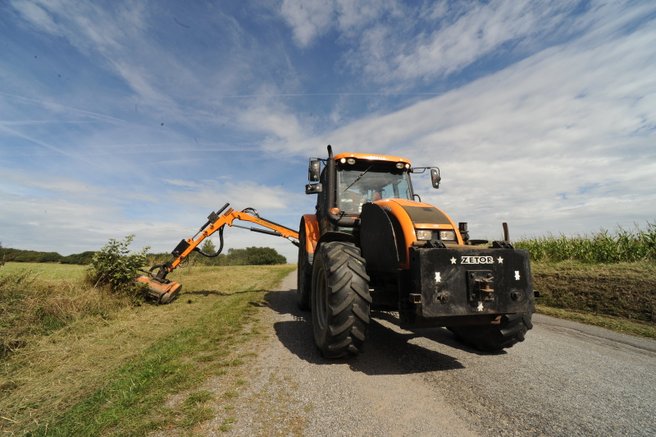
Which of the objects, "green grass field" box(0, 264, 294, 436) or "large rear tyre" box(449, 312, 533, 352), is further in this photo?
"large rear tyre" box(449, 312, 533, 352)

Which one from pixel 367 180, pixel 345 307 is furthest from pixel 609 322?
pixel 345 307

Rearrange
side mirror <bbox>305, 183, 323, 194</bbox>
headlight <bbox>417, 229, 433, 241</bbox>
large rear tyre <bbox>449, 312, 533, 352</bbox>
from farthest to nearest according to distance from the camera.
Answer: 1. side mirror <bbox>305, 183, 323, 194</bbox>
2. headlight <bbox>417, 229, 433, 241</bbox>
3. large rear tyre <bbox>449, 312, 533, 352</bbox>

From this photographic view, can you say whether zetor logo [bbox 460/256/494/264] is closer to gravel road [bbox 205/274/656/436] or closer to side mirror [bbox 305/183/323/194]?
gravel road [bbox 205/274/656/436]

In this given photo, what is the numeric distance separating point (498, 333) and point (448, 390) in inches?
54.6

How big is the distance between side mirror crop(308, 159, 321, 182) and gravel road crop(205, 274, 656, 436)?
2.72 m

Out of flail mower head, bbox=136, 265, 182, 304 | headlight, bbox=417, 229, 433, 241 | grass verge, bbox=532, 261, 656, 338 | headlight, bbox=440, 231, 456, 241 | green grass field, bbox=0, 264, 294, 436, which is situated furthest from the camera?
flail mower head, bbox=136, 265, 182, 304

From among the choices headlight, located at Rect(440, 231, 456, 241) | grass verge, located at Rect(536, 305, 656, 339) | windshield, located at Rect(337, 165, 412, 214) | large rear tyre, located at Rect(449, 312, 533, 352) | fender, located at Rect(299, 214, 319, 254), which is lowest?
grass verge, located at Rect(536, 305, 656, 339)

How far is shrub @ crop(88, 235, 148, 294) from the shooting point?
867 centimetres

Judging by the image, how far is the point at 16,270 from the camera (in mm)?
6527

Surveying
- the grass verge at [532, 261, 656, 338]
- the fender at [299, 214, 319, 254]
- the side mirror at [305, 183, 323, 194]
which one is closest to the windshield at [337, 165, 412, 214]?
the side mirror at [305, 183, 323, 194]

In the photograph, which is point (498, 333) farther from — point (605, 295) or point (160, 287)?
point (160, 287)

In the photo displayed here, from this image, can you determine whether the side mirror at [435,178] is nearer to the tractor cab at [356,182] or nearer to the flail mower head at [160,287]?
the tractor cab at [356,182]

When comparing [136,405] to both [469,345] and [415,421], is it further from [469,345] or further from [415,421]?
[469,345]

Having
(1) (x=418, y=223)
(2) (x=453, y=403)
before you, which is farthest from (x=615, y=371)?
(1) (x=418, y=223)
